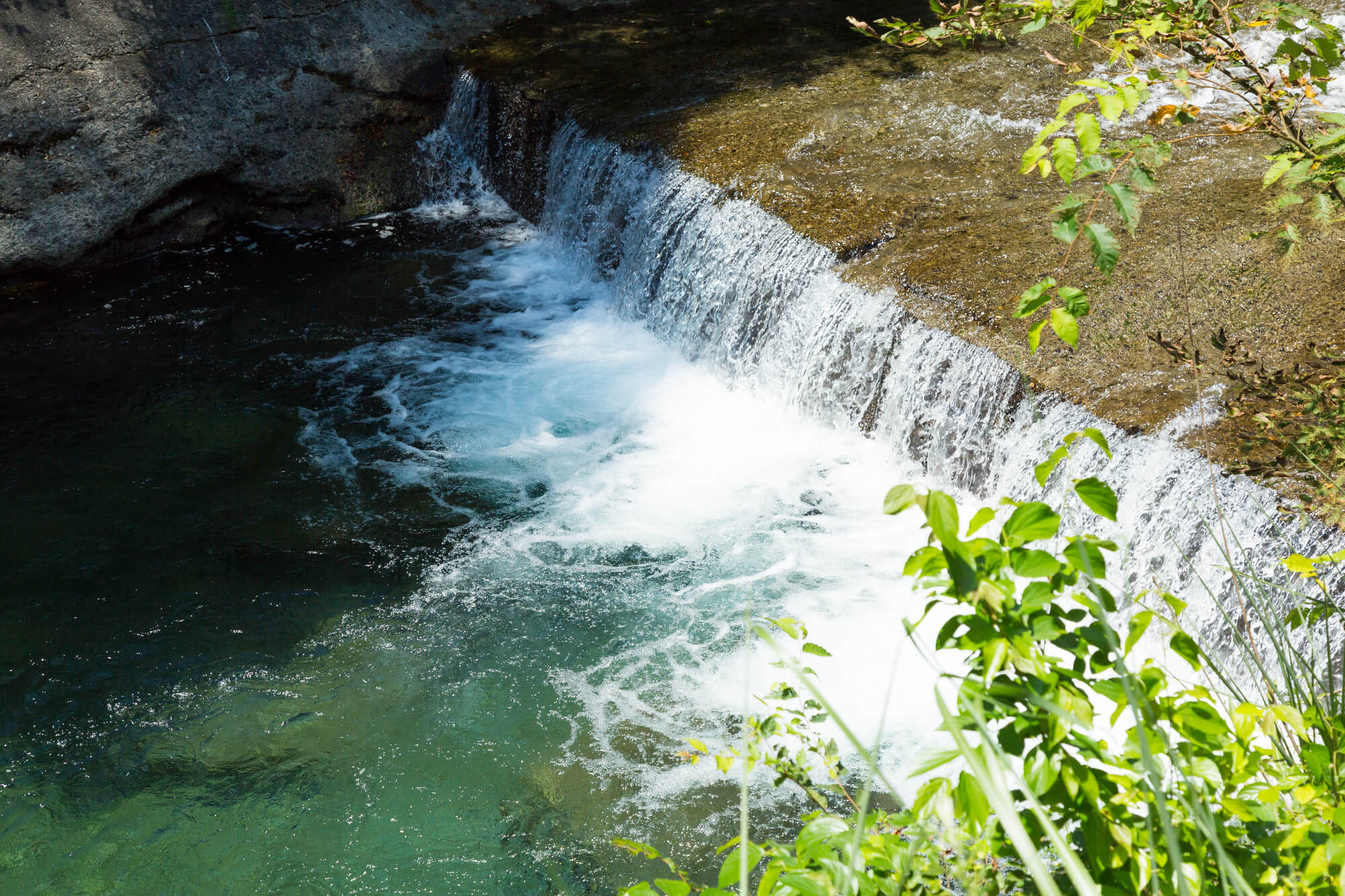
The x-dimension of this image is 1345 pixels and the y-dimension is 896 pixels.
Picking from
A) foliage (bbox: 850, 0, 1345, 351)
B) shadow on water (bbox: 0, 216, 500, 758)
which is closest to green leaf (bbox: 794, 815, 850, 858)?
foliage (bbox: 850, 0, 1345, 351)

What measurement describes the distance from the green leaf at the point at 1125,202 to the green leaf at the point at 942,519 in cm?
68

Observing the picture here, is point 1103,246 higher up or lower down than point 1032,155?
lower down

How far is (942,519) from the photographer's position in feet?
4.06

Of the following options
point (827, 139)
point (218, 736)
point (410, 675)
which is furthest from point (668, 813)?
point (827, 139)

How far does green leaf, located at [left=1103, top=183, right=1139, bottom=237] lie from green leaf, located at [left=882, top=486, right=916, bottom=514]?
66 cm

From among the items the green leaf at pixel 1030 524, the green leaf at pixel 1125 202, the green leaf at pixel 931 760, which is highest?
the green leaf at pixel 1125 202

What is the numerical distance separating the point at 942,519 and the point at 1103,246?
2.17 ft

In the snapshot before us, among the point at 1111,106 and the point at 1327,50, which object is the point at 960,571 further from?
the point at 1327,50

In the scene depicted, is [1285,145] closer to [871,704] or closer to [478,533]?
[871,704]

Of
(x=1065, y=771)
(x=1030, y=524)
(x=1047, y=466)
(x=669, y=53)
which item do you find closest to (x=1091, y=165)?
(x=1047, y=466)

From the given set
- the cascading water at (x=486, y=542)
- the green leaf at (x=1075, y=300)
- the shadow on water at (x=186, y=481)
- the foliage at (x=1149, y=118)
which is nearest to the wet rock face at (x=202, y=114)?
the shadow on water at (x=186, y=481)

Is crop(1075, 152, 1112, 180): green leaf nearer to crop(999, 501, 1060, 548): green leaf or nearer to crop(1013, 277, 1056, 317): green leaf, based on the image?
crop(1013, 277, 1056, 317): green leaf

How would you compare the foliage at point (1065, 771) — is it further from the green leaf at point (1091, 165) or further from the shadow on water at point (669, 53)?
the shadow on water at point (669, 53)

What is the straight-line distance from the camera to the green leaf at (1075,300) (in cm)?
165
